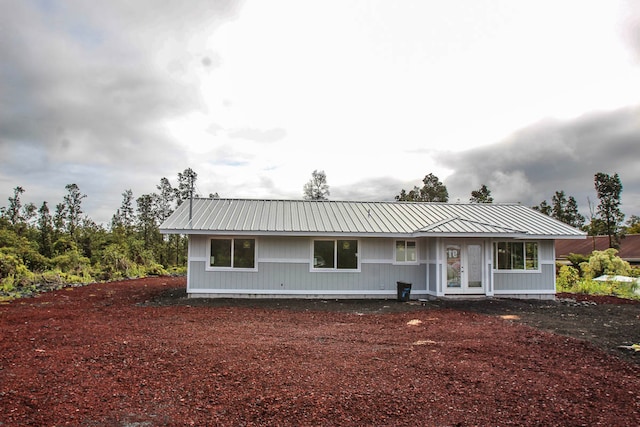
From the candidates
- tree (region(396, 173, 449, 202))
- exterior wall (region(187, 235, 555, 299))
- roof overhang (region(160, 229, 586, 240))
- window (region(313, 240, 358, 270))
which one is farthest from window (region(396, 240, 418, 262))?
tree (region(396, 173, 449, 202))

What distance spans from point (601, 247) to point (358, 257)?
29122 millimetres

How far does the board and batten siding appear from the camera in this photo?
13133 mm

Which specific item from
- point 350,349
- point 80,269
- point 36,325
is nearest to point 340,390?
point 350,349

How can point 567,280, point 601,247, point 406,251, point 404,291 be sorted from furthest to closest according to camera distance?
point 601,247
point 567,280
point 406,251
point 404,291

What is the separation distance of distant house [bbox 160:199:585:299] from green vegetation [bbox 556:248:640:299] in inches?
159

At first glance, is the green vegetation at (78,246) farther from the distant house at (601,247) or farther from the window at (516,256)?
the distant house at (601,247)

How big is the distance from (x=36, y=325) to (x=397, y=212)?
11.9 meters

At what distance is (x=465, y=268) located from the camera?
1328 centimetres

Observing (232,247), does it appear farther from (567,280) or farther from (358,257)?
(567,280)

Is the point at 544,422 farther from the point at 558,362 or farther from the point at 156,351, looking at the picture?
the point at 156,351

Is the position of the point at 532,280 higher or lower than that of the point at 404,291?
higher

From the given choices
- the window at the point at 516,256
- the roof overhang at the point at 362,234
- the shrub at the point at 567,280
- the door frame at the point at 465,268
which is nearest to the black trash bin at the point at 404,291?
the door frame at the point at 465,268

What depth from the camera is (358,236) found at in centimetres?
1326

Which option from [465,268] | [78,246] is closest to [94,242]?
[78,246]
